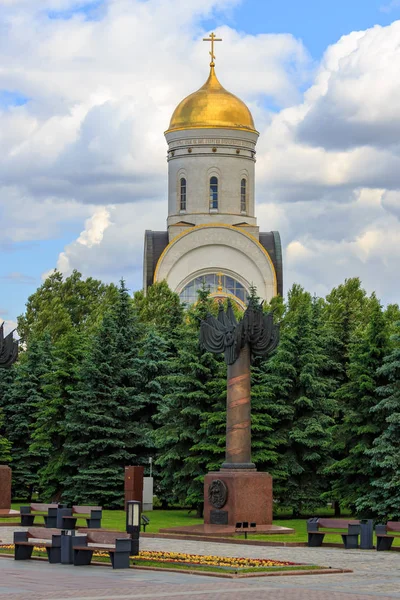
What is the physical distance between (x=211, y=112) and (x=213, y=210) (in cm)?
505

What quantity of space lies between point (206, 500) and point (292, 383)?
9777 millimetres

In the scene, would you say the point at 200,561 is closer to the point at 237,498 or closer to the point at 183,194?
the point at 237,498

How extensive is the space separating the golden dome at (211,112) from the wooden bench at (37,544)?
4821 cm

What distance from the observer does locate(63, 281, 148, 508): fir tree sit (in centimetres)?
3344

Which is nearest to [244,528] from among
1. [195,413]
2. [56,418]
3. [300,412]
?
[195,413]

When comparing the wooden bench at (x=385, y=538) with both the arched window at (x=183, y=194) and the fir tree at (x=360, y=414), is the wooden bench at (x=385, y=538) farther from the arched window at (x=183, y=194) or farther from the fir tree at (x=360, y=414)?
the arched window at (x=183, y=194)

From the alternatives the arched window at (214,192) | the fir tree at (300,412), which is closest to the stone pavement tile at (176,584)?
the fir tree at (300,412)

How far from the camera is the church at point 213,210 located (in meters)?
63.2

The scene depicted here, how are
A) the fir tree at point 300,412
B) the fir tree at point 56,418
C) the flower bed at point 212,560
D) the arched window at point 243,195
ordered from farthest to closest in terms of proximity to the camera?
the arched window at point 243,195 → the fir tree at point 56,418 → the fir tree at point 300,412 → the flower bed at point 212,560

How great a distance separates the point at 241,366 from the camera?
76.3 feet

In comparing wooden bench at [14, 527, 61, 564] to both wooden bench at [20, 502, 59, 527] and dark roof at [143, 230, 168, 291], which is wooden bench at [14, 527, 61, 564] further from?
dark roof at [143, 230, 168, 291]

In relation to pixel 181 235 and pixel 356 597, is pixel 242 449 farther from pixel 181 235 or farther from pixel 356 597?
pixel 181 235

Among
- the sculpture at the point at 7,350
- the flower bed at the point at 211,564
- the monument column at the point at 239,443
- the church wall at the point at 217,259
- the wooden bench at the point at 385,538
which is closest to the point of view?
the flower bed at the point at 211,564

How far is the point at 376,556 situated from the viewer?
19.1 meters
